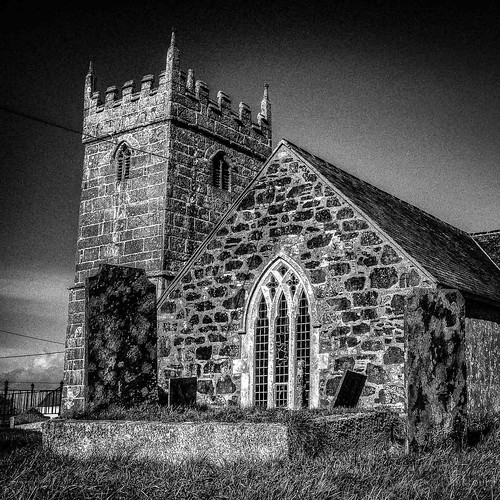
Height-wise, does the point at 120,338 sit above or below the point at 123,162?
below

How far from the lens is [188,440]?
8.97 m

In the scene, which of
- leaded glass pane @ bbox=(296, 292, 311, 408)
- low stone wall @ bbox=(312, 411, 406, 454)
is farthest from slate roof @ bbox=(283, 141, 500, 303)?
low stone wall @ bbox=(312, 411, 406, 454)

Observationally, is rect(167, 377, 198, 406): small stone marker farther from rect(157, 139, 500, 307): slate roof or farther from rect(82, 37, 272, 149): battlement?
rect(82, 37, 272, 149): battlement

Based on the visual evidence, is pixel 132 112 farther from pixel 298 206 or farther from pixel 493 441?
pixel 493 441

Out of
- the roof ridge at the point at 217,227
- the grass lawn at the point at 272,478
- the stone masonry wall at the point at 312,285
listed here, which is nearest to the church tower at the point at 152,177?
the roof ridge at the point at 217,227

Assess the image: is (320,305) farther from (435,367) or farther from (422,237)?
(435,367)

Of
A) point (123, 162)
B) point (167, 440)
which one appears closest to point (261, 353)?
point (167, 440)

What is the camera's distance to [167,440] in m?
9.14

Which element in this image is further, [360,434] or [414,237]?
[414,237]

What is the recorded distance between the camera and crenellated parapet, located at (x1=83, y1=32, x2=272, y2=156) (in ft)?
92.4

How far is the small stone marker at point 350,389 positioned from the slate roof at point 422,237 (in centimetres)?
242

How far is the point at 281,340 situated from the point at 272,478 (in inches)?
368

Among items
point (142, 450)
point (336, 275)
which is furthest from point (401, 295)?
point (142, 450)

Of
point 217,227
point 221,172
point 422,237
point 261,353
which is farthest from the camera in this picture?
point 221,172
